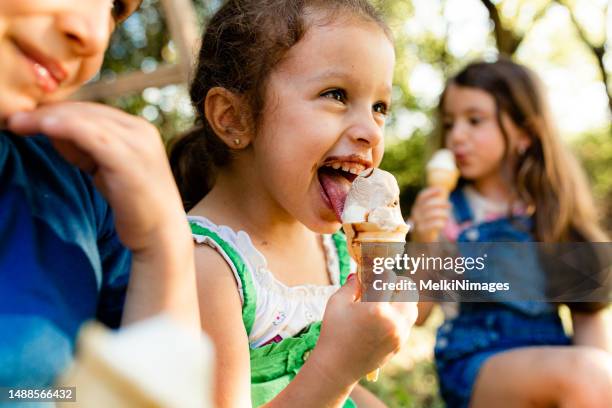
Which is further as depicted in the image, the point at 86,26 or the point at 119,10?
the point at 119,10

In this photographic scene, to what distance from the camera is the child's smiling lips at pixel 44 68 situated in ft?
2.98

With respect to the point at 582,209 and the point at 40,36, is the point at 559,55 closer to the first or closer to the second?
the point at 582,209

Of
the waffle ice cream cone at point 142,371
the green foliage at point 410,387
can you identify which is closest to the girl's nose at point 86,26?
the waffle ice cream cone at point 142,371

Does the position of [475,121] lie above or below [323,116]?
above

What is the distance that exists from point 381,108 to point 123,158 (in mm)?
933

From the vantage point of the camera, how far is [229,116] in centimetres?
166

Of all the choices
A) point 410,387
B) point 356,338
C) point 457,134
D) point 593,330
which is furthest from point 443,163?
point 356,338

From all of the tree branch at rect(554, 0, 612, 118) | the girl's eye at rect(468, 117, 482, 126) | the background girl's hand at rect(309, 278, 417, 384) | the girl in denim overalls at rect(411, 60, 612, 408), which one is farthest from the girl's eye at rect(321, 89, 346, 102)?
the tree branch at rect(554, 0, 612, 118)

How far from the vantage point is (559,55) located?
45.2 ft

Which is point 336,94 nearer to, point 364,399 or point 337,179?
point 337,179

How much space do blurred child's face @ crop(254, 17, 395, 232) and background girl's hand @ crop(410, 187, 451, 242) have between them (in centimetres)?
113

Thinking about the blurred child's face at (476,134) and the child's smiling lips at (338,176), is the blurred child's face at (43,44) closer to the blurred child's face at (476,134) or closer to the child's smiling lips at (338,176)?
the child's smiling lips at (338,176)

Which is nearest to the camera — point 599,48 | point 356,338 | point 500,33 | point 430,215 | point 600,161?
point 356,338

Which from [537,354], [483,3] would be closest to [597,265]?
[537,354]
